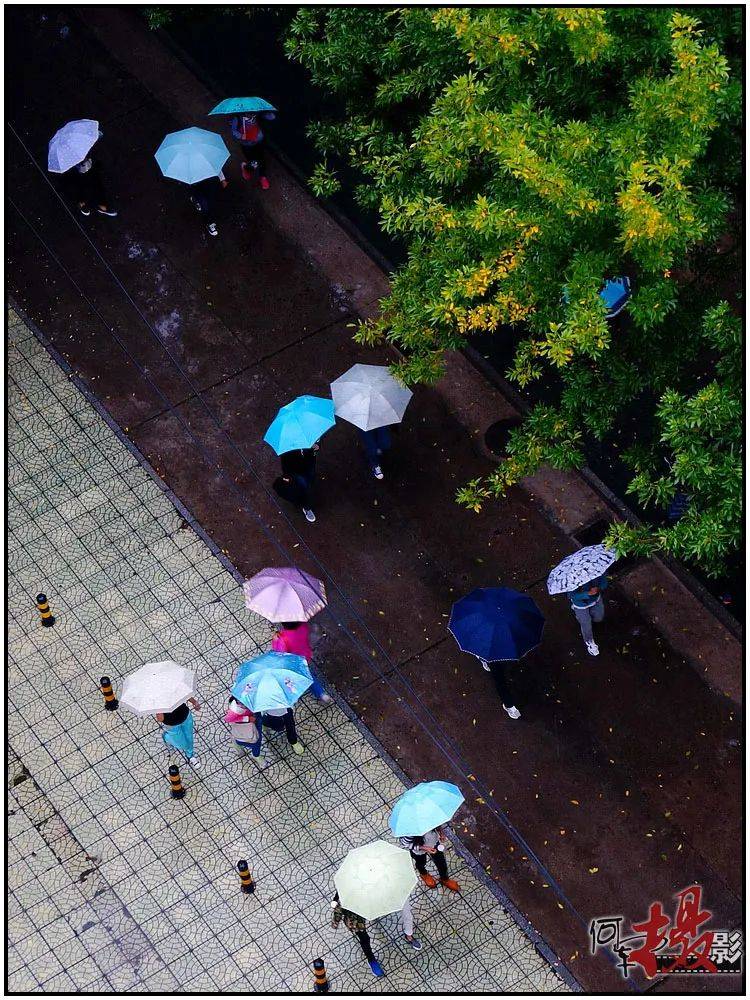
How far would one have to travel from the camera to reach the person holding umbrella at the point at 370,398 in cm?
1809

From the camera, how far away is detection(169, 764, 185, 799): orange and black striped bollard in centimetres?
1623

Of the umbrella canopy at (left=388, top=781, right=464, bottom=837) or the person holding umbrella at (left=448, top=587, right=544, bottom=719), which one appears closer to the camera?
the umbrella canopy at (left=388, top=781, right=464, bottom=837)

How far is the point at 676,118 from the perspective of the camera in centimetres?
1300

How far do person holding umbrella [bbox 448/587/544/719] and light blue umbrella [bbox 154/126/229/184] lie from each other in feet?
28.1

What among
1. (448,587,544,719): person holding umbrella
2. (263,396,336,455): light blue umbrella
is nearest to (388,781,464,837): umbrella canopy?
(448,587,544,719): person holding umbrella

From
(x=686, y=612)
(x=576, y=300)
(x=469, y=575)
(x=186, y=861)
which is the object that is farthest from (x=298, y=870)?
(x=576, y=300)

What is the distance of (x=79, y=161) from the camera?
21.1 m

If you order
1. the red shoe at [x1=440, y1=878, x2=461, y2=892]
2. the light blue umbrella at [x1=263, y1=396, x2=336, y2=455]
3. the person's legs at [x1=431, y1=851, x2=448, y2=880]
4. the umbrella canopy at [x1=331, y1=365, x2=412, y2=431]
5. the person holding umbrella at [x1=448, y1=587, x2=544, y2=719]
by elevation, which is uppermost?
the umbrella canopy at [x1=331, y1=365, x2=412, y2=431]

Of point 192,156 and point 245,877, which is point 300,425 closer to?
point 192,156

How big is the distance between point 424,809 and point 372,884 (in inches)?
39.7

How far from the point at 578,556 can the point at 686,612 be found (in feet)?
8.36

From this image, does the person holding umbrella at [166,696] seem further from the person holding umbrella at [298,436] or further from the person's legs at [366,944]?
the person holding umbrella at [298,436]

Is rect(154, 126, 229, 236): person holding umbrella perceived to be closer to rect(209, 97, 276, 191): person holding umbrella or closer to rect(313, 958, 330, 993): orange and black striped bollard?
rect(209, 97, 276, 191): person holding umbrella

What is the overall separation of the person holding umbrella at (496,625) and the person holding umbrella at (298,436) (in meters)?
3.16
